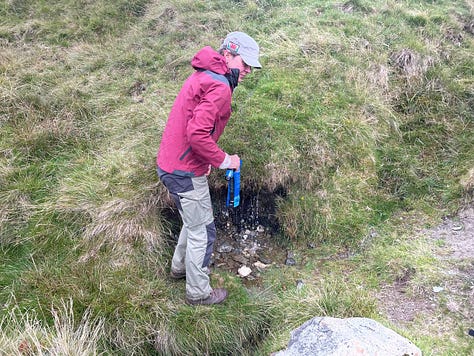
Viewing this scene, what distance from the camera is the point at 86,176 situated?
617 cm

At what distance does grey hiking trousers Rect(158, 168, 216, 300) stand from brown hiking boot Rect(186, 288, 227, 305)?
5 centimetres

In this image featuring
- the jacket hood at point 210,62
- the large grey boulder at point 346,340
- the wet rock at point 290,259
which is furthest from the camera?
the wet rock at point 290,259

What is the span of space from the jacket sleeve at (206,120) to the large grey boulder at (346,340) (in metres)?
1.86

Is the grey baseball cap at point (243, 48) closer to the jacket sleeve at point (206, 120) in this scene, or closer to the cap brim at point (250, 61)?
the cap brim at point (250, 61)

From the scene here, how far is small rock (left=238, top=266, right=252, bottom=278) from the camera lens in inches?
227

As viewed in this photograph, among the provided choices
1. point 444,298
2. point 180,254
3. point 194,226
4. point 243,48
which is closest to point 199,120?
point 243,48

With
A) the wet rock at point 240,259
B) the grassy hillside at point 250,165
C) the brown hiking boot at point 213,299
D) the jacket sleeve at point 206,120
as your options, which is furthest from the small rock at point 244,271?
the jacket sleeve at point 206,120

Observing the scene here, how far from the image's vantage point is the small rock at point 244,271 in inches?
227

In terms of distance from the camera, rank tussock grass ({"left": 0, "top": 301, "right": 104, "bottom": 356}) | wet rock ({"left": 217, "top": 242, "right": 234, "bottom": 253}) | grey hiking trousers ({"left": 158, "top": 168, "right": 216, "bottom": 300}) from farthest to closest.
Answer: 1. wet rock ({"left": 217, "top": 242, "right": 234, "bottom": 253})
2. grey hiking trousers ({"left": 158, "top": 168, "right": 216, "bottom": 300})
3. tussock grass ({"left": 0, "top": 301, "right": 104, "bottom": 356})

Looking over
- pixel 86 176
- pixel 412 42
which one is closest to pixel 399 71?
pixel 412 42

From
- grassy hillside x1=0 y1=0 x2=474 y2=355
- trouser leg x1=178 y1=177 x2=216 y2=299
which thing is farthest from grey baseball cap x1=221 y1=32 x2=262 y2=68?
grassy hillside x1=0 y1=0 x2=474 y2=355

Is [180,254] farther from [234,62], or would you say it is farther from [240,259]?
[234,62]

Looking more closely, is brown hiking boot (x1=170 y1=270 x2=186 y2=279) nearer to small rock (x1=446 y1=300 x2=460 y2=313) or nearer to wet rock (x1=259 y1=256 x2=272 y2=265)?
wet rock (x1=259 y1=256 x2=272 y2=265)

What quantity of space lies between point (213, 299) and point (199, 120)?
7.15 feet
